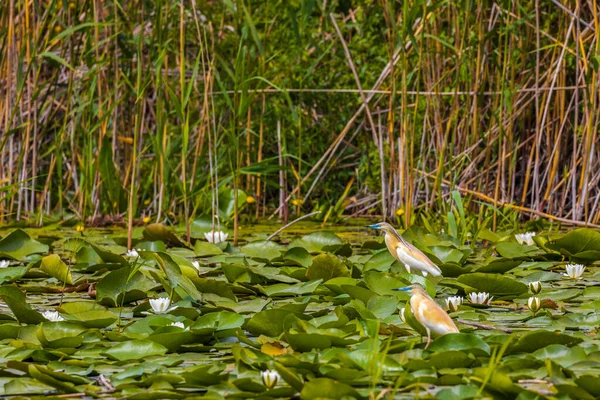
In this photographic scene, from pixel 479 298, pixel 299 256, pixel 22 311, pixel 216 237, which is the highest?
pixel 22 311

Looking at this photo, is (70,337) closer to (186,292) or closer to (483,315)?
(186,292)

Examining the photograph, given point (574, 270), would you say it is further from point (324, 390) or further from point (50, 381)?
point (50, 381)

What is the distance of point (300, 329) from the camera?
97.0 inches

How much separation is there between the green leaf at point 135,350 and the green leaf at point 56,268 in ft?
3.68

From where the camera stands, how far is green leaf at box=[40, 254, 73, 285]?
341 centimetres

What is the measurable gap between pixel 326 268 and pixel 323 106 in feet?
11.9

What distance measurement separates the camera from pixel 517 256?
4.00 metres

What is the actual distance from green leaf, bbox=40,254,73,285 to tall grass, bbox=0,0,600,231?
3.35 ft

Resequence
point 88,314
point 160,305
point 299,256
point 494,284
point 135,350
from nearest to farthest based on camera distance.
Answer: point 135,350 < point 88,314 < point 160,305 < point 494,284 < point 299,256

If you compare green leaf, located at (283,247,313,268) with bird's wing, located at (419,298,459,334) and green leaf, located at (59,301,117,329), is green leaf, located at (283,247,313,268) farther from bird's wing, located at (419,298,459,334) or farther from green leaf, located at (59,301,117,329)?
bird's wing, located at (419,298,459,334)

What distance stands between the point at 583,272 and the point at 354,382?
2009 mm

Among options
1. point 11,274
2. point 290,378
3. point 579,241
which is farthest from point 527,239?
point 290,378

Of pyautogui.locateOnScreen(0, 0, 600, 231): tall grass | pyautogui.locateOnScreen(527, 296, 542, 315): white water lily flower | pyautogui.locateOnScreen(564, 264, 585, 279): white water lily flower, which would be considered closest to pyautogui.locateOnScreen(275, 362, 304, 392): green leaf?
pyautogui.locateOnScreen(527, 296, 542, 315): white water lily flower

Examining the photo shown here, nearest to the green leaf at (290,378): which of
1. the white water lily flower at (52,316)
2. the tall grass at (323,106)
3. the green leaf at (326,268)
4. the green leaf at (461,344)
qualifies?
the green leaf at (461,344)
